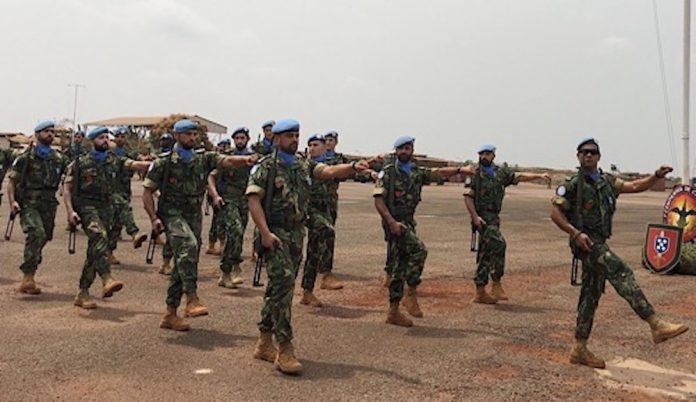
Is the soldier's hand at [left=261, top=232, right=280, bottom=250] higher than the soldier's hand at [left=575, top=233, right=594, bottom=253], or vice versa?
the soldier's hand at [left=575, top=233, right=594, bottom=253]

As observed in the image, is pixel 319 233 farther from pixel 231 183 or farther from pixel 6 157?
pixel 6 157

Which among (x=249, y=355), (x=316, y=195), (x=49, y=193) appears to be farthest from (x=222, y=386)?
(x=49, y=193)

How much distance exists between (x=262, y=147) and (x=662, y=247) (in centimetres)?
738

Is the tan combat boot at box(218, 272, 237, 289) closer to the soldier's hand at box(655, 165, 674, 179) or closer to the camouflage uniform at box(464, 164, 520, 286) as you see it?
the camouflage uniform at box(464, 164, 520, 286)

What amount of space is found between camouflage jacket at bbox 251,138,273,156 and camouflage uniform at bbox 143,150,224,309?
3046 millimetres

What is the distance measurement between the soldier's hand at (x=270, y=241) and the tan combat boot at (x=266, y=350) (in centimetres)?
85

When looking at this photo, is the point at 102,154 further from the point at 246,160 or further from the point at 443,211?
the point at 443,211

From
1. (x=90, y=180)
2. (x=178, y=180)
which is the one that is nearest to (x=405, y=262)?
(x=178, y=180)

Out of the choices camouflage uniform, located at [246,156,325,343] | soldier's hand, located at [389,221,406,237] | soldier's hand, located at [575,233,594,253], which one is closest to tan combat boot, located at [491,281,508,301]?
soldier's hand, located at [389,221,406,237]

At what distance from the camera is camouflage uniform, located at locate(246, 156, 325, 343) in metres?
5.44

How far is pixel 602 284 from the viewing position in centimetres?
597

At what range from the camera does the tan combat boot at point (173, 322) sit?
6.47 metres

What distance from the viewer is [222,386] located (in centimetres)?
491

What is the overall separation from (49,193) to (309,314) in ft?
13.0
